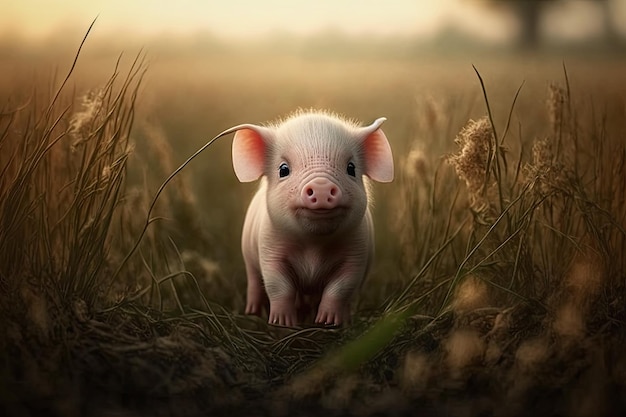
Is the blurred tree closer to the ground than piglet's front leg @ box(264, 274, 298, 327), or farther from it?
farther from it

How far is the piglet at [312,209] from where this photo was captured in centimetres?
242

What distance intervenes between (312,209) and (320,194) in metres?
0.05

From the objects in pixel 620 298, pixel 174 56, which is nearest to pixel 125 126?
pixel 174 56

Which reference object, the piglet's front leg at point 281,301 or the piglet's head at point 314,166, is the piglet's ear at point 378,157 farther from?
the piglet's front leg at point 281,301

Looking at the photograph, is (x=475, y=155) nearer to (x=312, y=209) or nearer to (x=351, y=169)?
(x=351, y=169)

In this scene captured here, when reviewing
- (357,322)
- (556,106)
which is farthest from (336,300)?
(556,106)

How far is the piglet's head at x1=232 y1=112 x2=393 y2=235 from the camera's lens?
7.77ft

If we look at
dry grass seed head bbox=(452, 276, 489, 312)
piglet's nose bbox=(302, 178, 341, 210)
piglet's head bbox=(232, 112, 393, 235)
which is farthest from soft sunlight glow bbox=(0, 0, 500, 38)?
dry grass seed head bbox=(452, 276, 489, 312)

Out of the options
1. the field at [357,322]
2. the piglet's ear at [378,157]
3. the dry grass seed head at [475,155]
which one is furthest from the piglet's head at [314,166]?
the dry grass seed head at [475,155]

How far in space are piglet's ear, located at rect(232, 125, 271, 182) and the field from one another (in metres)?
0.13

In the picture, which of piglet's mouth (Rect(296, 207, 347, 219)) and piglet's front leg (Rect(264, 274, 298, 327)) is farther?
piglet's front leg (Rect(264, 274, 298, 327))

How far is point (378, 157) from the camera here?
261 cm

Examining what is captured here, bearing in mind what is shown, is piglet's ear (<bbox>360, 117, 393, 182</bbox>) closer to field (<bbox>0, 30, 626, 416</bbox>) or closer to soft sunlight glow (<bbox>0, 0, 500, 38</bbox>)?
field (<bbox>0, 30, 626, 416</bbox>)

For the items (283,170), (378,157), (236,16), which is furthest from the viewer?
(378,157)
